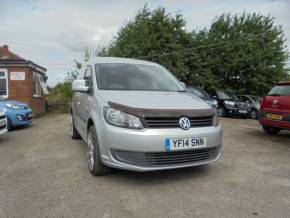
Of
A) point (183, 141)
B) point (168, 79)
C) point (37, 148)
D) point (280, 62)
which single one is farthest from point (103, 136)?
point (280, 62)

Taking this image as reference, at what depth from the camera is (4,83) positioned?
1261cm

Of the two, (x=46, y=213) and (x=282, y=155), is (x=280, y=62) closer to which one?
(x=282, y=155)

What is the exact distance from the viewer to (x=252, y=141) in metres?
6.16

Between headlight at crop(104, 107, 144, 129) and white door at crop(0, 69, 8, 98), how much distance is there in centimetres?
1163

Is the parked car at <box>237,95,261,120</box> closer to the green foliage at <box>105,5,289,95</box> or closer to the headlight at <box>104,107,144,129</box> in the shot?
the green foliage at <box>105,5,289,95</box>

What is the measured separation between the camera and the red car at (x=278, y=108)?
5871 millimetres

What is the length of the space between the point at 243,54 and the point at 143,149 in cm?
1719

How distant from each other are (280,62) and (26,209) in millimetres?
20192

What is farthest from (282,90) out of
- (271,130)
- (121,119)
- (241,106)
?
(241,106)

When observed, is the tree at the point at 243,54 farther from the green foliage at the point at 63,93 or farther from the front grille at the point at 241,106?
the green foliage at the point at 63,93

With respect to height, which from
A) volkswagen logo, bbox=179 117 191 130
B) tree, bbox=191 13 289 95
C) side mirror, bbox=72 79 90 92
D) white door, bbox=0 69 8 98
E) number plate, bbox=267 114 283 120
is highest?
tree, bbox=191 13 289 95

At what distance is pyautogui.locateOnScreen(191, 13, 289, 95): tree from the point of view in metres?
17.9

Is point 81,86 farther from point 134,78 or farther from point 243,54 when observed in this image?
point 243,54

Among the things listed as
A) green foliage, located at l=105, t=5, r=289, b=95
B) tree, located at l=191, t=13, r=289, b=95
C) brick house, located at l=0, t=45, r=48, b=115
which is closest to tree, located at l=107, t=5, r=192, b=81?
green foliage, located at l=105, t=5, r=289, b=95
